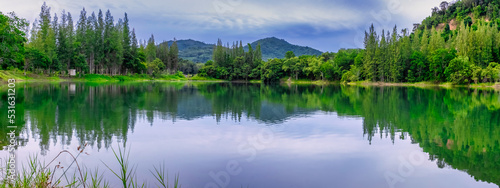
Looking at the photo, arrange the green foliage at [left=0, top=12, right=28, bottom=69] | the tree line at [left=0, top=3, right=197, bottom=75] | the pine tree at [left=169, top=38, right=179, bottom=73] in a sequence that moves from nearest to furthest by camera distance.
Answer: the green foliage at [left=0, top=12, right=28, bottom=69], the tree line at [left=0, top=3, right=197, bottom=75], the pine tree at [left=169, top=38, right=179, bottom=73]

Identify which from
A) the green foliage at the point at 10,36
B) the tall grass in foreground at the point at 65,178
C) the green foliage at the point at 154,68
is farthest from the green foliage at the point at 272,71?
the tall grass in foreground at the point at 65,178

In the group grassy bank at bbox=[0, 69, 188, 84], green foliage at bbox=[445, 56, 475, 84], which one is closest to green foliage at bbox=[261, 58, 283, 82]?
grassy bank at bbox=[0, 69, 188, 84]

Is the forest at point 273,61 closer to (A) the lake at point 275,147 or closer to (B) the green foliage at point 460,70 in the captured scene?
(B) the green foliage at point 460,70

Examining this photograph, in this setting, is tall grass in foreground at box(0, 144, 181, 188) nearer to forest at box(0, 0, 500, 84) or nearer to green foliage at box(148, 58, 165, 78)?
forest at box(0, 0, 500, 84)

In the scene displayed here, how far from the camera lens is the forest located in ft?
187

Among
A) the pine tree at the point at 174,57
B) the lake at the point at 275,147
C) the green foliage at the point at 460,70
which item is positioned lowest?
the lake at the point at 275,147

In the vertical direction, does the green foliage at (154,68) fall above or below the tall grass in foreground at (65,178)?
above

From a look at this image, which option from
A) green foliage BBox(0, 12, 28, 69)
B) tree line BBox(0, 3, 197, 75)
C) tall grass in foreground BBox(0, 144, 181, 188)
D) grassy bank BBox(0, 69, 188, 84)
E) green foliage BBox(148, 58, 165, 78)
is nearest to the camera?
tall grass in foreground BBox(0, 144, 181, 188)

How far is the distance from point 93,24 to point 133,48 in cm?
1187

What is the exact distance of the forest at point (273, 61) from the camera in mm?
57084

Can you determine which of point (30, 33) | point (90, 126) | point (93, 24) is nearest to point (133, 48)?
point (93, 24)

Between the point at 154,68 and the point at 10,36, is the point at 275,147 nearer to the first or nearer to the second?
the point at 10,36

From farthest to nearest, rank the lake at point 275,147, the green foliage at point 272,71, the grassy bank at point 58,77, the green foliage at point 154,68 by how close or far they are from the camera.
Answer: the green foliage at point 272,71
the green foliage at point 154,68
the grassy bank at point 58,77
the lake at point 275,147

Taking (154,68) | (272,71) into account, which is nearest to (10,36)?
(154,68)
